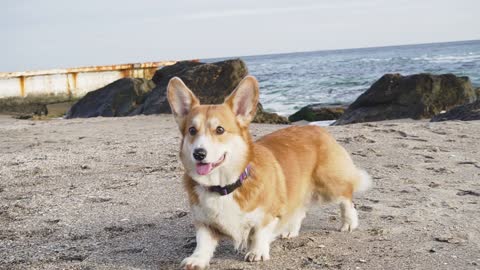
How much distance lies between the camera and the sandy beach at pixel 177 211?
340 cm

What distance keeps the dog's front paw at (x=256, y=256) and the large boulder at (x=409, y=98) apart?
24.7ft

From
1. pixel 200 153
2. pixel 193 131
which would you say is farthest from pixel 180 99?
pixel 200 153

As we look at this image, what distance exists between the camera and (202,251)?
3.23 metres

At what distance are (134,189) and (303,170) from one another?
1.88 m

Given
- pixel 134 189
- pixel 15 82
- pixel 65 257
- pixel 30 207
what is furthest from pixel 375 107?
pixel 15 82

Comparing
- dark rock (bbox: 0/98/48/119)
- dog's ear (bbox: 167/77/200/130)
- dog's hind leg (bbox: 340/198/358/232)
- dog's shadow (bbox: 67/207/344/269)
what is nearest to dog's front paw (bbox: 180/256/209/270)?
dog's shadow (bbox: 67/207/344/269)

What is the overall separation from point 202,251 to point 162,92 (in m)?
9.53

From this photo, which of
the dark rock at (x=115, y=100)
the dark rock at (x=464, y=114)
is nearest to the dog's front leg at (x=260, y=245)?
the dark rock at (x=464, y=114)

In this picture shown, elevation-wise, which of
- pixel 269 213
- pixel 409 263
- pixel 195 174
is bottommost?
pixel 409 263

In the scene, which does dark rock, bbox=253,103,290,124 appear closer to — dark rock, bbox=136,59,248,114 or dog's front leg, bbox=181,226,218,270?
dark rock, bbox=136,59,248,114

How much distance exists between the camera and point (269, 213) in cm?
335

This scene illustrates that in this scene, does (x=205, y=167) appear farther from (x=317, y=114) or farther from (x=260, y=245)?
(x=317, y=114)

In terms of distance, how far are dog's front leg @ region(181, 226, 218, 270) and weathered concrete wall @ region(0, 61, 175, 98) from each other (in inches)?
540

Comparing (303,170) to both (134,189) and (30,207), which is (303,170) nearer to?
(134,189)
